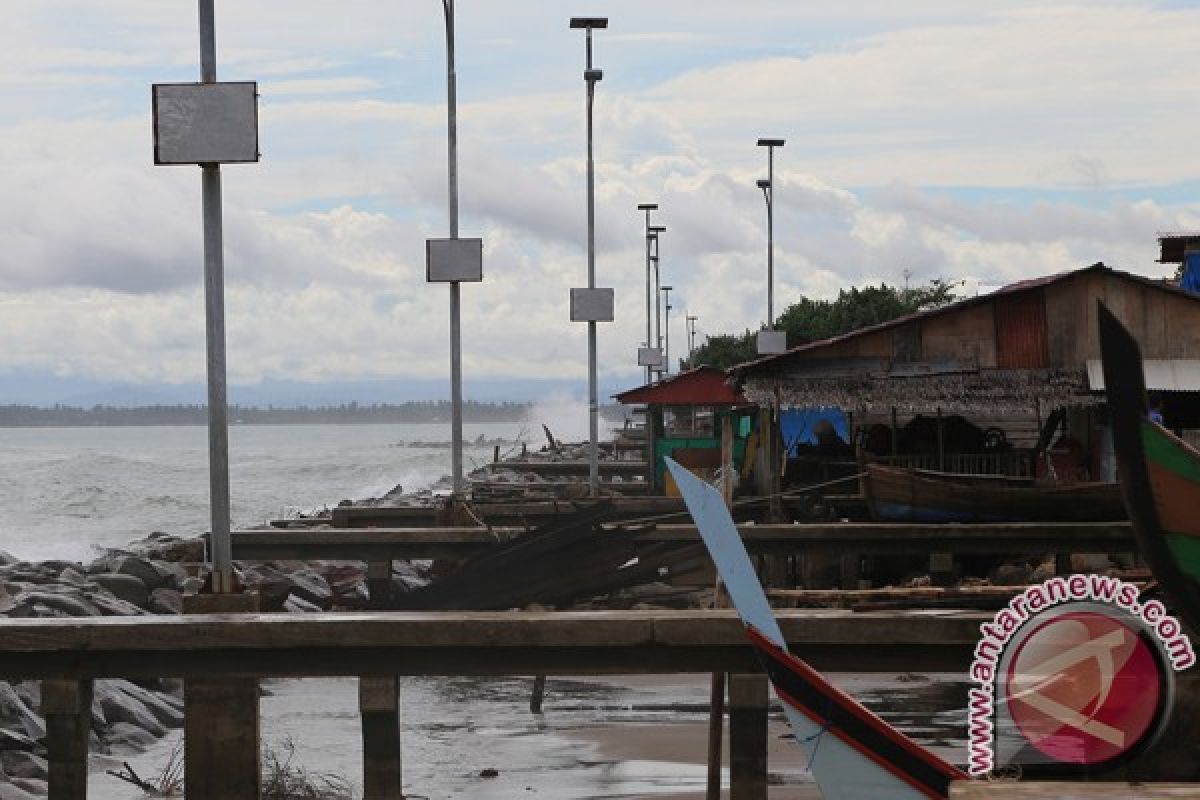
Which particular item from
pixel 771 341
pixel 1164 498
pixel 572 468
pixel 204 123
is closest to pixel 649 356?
pixel 572 468

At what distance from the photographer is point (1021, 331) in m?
23.8

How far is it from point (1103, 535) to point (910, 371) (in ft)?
20.7

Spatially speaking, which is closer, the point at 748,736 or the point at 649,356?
the point at 748,736

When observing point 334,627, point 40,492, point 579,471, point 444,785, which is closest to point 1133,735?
point 334,627

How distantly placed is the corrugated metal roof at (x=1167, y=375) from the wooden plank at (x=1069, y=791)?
1822 cm

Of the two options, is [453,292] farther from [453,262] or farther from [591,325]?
[591,325]

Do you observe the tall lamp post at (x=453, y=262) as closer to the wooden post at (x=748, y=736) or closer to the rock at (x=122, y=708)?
the rock at (x=122, y=708)

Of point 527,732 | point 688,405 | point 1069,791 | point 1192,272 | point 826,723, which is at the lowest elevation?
point 527,732

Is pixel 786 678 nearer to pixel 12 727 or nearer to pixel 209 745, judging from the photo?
pixel 209 745

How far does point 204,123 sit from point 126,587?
44.7ft

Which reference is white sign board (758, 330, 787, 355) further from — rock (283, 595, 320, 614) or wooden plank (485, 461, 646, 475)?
rock (283, 595, 320, 614)

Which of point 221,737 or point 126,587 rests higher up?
point 221,737

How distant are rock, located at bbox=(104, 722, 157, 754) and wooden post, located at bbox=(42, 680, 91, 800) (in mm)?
5581

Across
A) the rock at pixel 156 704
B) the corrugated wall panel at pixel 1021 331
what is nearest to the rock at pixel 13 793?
the rock at pixel 156 704
